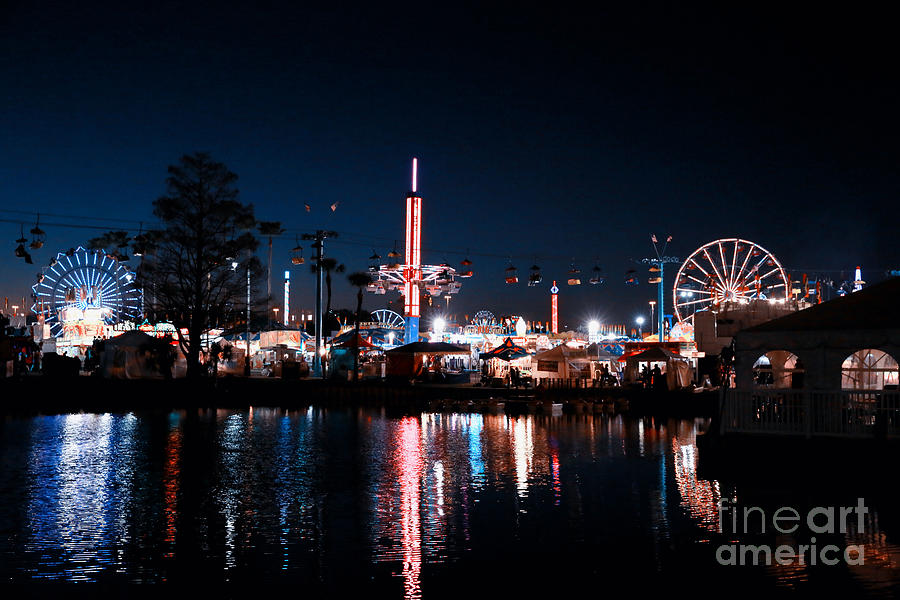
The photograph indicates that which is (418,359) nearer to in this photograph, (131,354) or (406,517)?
(131,354)

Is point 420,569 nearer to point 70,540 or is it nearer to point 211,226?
point 70,540

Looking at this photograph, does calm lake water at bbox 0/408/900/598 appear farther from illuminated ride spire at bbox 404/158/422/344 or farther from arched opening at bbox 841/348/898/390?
illuminated ride spire at bbox 404/158/422/344

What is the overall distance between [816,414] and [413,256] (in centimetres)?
5264

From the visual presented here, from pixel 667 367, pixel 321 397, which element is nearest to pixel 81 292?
pixel 321 397

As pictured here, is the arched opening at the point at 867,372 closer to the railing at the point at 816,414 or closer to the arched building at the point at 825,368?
the arched building at the point at 825,368

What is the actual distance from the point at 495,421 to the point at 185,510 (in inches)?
761

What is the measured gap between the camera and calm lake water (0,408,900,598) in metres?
8.72

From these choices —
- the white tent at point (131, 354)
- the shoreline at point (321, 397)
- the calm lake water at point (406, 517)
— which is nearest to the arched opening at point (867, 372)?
the calm lake water at point (406, 517)

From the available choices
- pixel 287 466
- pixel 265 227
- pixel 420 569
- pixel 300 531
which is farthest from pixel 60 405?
pixel 420 569

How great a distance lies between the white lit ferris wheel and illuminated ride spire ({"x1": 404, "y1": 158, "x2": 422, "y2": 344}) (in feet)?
69.7

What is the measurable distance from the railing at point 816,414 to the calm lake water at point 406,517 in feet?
2.87

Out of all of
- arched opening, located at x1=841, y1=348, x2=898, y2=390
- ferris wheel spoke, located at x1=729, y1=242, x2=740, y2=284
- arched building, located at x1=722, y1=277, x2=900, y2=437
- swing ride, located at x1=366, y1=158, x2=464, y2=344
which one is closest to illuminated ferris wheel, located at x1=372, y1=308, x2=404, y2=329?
swing ride, located at x1=366, y1=158, x2=464, y2=344

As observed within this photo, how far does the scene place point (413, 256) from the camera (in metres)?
67.8

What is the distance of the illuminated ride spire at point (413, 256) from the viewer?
2638 inches
